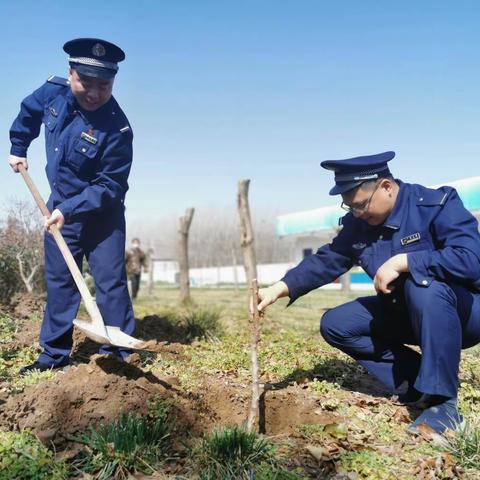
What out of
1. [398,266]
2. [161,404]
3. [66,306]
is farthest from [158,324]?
[398,266]

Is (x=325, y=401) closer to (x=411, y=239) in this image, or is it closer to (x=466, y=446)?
(x=466, y=446)

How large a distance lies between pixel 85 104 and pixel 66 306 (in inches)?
57.2

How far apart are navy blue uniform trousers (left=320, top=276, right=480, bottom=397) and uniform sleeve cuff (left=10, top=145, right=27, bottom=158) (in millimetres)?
2556

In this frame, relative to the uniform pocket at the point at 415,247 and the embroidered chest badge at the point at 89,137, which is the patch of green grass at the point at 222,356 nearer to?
the uniform pocket at the point at 415,247

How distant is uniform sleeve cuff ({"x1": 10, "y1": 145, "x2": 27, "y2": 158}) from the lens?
13.7 feet

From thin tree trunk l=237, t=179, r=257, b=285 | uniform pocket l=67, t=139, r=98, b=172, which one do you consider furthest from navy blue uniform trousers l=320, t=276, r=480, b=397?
thin tree trunk l=237, t=179, r=257, b=285

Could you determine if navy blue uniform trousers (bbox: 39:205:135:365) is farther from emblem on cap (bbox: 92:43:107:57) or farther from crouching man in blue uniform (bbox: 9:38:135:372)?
emblem on cap (bbox: 92:43:107:57)

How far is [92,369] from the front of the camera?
3068mm

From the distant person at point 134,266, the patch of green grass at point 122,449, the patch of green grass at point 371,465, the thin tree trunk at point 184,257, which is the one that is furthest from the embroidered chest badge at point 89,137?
the distant person at point 134,266

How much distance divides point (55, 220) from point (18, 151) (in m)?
0.85

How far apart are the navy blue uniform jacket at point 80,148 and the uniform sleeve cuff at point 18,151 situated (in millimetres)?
106

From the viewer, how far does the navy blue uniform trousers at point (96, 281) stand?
393 centimetres

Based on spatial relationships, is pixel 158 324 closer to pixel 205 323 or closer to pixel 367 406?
pixel 205 323

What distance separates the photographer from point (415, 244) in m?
3.10
